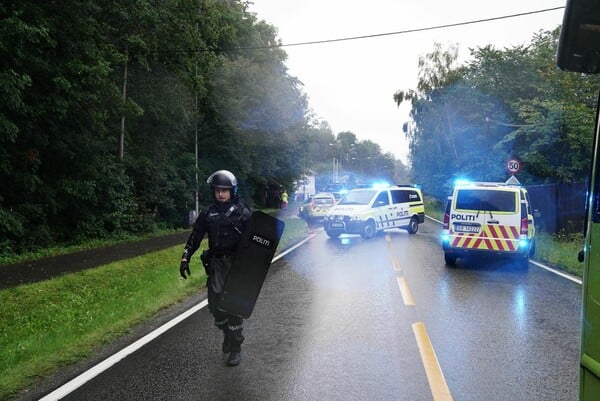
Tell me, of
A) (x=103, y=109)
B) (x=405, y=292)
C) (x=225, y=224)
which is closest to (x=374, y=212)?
(x=103, y=109)

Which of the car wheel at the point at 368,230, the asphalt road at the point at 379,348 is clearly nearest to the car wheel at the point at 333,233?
the car wheel at the point at 368,230

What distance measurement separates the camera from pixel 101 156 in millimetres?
21109

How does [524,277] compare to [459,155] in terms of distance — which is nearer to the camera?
[524,277]

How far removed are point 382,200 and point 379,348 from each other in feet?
52.1

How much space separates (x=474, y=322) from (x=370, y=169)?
560 feet

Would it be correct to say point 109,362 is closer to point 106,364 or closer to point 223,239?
point 106,364

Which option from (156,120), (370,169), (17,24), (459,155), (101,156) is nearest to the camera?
(17,24)

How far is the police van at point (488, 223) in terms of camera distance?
38.9 ft

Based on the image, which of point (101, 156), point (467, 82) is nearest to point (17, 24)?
point (101, 156)

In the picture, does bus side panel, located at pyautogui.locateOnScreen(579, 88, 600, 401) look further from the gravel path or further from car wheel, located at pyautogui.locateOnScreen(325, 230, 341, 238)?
car wheel, located at pyautogui.locateOnScreen(325, 230, 341, 238)

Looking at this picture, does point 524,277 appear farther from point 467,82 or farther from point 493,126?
point 467,82

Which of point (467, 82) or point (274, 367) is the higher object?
point (467, 82)

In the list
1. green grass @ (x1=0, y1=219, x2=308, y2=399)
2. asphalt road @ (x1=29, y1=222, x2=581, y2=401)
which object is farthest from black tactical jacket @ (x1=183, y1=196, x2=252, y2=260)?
green grass @ (x1=0, y1=219, x2=308, y2=399)

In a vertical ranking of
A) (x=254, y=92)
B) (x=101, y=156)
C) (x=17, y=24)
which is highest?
(x=254, y=92)
